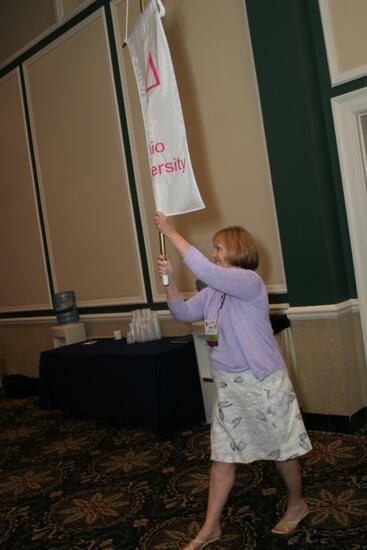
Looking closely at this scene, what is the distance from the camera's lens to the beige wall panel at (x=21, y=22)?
572cm

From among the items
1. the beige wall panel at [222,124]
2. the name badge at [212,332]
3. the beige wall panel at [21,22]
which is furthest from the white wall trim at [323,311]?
the beige wall panel at [21,22]

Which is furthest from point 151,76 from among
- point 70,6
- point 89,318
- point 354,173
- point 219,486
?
point 89,318

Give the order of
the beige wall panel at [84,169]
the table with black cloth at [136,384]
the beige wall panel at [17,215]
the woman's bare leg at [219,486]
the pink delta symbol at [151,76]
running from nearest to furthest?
the woman's bare leg at [219,486] < the pink delta symbol at [151,76] < the table with black cloth at [136,384] < the beige wall panel at [84,169] < the beige wall panel at [17,215]

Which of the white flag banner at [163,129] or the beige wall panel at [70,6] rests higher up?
the beige wall panel at [70,6]

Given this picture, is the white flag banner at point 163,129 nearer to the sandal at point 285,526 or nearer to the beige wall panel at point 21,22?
the sandal at point 285,526

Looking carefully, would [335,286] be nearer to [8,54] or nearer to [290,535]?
[290,535]

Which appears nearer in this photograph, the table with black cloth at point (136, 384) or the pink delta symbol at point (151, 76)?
the pink delta symbol at point (151, 76)

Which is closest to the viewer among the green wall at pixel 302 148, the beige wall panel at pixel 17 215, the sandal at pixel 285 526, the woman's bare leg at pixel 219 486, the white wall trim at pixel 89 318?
the woman's bare leg at pixel 219 486

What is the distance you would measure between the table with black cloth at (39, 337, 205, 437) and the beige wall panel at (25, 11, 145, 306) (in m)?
0.90

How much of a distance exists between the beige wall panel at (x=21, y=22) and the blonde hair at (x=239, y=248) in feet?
13.9

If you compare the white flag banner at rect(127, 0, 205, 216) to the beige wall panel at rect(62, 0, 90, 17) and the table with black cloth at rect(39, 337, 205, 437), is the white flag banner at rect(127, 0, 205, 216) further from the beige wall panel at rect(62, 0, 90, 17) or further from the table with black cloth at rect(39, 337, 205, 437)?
the beige wall panel at rect(62, 0, 90, 17)

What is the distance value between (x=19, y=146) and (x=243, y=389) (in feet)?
16.5

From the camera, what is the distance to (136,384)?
4.11 m

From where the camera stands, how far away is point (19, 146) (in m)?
6.40
